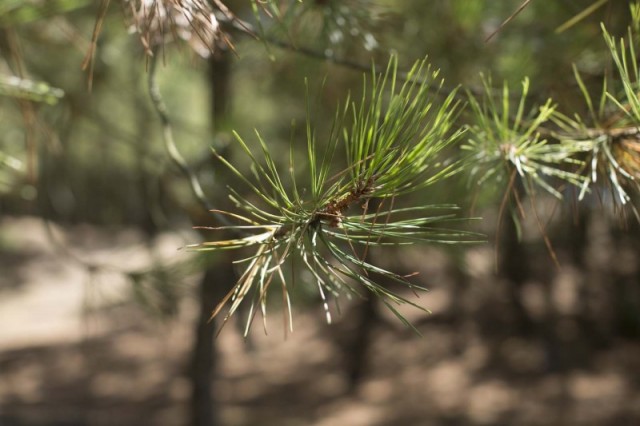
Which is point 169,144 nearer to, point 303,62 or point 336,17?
point 336,17

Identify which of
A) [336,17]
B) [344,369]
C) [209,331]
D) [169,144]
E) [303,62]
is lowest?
[344,369]

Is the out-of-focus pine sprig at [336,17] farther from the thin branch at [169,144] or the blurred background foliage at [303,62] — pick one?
the thin branch at [169,144]

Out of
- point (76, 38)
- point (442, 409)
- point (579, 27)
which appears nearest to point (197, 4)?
point (76, 38)

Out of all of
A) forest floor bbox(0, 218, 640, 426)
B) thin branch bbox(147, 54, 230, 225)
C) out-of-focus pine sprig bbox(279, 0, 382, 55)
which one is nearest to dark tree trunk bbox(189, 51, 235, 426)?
forest floor bbox(0, 218, 640, 426)

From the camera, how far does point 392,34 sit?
229 cm

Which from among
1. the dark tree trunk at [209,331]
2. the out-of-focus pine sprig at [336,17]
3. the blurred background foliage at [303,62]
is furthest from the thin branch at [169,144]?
the dark tree trunk at [209,331]

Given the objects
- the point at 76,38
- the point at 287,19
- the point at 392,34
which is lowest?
the point at 287,19

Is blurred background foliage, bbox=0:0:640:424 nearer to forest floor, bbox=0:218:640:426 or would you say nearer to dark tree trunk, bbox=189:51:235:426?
dark tree trunk, bbox=189:51:235:426

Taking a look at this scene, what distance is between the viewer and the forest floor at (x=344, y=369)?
5.36 meters

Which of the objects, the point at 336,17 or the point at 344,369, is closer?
the point at 336,17

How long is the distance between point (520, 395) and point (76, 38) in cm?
469

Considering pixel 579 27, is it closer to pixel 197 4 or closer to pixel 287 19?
pixel 287 19

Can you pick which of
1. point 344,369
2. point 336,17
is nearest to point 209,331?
point 336,17

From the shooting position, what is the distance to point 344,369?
6.97m
